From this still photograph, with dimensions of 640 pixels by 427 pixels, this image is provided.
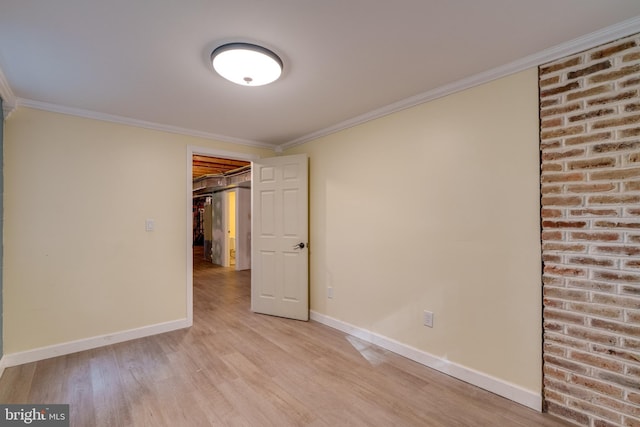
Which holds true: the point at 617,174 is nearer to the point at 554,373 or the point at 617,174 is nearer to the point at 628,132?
the point at 628,132

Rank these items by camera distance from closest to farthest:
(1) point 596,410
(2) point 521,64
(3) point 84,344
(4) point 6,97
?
(1) point 596,410
(2) point 521,64
(4) point 6,97
(3) point 84,344

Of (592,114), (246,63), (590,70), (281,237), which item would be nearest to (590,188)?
(592,114)

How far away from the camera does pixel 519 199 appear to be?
1.96 m

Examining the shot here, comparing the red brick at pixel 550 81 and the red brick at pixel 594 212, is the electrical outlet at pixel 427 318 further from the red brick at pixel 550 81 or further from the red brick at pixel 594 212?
the red brick at pixel 550 81

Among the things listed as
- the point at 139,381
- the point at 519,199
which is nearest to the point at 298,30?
the point at 519,199

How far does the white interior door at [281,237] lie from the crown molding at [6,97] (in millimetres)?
2313

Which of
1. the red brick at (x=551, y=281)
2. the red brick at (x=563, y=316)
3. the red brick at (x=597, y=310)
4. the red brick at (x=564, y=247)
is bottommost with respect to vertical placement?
the red brick at (x=563, y=316)

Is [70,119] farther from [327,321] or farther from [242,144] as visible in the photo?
[327,321]

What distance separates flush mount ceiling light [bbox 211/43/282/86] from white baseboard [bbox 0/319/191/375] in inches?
110

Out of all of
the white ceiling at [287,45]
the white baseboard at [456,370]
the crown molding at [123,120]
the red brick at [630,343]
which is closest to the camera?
the white ceiling at [287,45]

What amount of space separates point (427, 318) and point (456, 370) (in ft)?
1.40

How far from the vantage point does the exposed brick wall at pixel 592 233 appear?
5.17 feet

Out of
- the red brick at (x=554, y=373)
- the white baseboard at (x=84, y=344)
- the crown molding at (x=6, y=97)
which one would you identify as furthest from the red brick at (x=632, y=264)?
the crown molding at (x=6, y=97)

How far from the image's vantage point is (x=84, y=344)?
2727 millimetres
